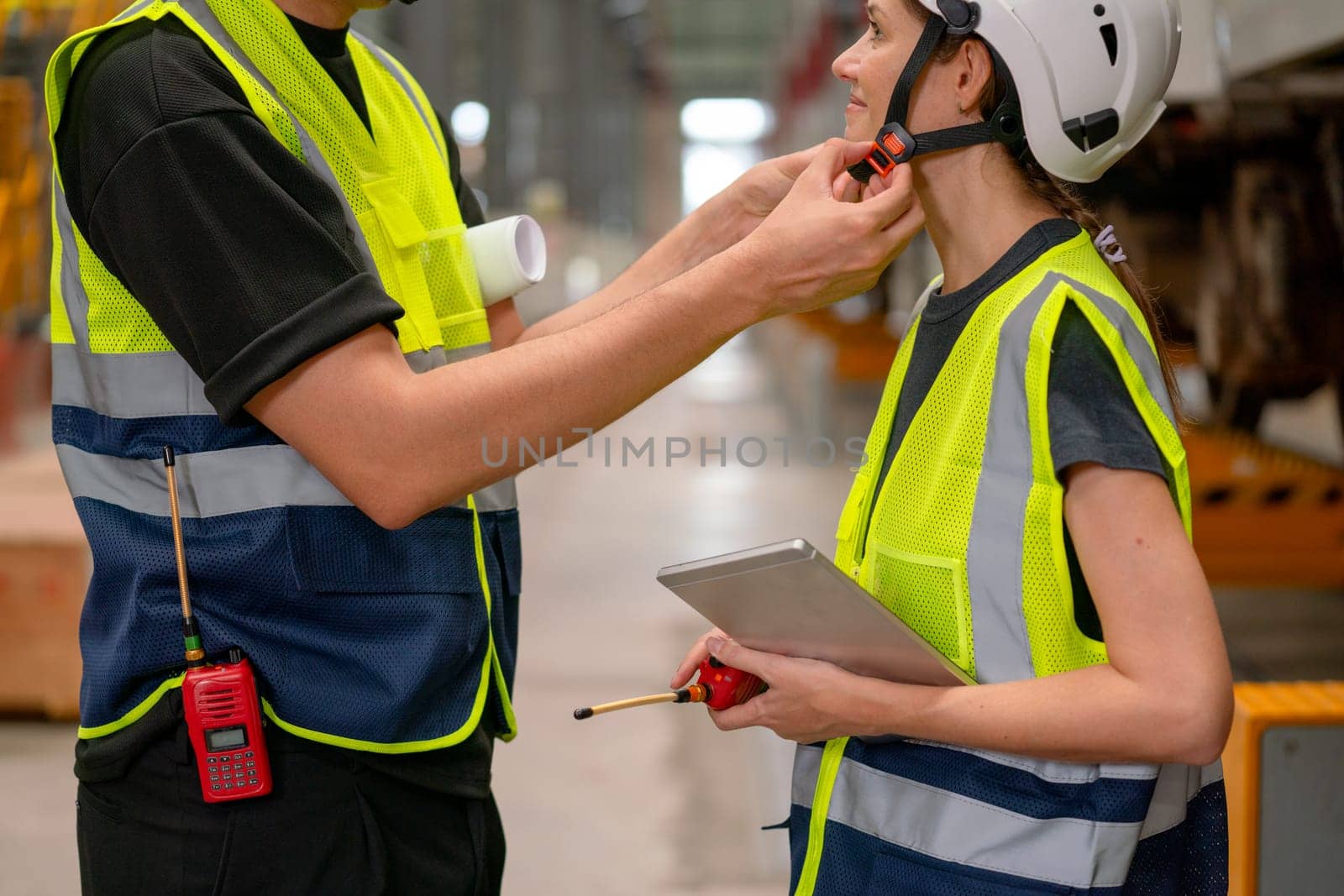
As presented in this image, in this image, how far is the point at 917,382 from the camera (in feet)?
5.22

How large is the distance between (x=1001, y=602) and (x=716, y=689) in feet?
1.15

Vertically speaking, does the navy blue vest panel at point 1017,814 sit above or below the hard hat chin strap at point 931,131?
below

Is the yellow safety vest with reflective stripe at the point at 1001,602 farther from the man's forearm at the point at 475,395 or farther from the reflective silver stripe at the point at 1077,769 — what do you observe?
the man's forearm at the point at 475,395

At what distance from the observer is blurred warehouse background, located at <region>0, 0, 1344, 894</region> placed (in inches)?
142

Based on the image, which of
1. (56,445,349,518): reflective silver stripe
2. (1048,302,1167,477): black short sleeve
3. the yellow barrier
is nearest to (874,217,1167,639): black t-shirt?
(1048,302,1167,477): black short sleeve

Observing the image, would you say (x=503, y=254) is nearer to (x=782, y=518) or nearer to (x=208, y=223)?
(x=208, y=223)

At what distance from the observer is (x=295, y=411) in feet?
4.33

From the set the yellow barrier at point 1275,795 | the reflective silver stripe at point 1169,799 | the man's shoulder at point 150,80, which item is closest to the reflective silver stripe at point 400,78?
the man's shoulder at point 150,80

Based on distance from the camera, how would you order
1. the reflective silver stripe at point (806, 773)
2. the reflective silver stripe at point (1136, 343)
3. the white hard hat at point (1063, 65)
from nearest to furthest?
the reflective silver stripe at point (1136, 343) → the white hard hat at point (1063, 65) → the reflective silver stripe at point (806, 773)

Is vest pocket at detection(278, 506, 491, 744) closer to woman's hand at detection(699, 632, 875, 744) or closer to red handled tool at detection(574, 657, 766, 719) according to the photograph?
red handled tool at detection(574, 657, 766, 719)

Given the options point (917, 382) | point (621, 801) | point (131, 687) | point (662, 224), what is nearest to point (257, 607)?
point (131, 687)

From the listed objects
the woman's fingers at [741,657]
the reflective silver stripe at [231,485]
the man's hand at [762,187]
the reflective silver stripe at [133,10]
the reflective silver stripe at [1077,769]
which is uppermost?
the reflective silver stripe at [133,10]

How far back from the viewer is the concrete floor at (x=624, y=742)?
12.2 ft

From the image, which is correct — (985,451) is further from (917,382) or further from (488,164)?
(488,164)
